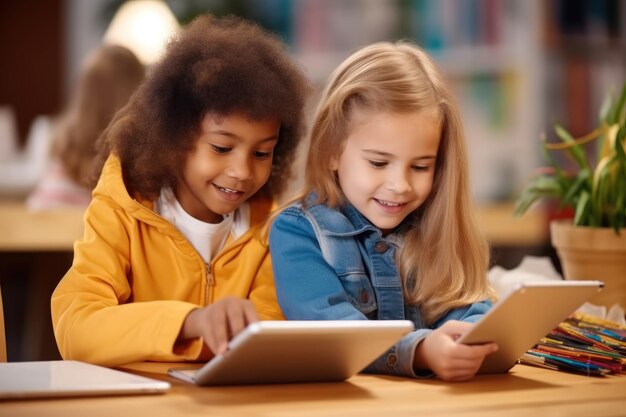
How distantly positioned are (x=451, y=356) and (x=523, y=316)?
0.10 metres

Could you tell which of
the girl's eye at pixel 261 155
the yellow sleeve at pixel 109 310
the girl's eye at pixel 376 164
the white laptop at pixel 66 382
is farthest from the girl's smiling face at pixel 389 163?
the white laptop at pixel 66 382

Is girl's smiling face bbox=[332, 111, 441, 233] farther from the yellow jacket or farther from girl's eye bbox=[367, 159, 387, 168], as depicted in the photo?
the yellow jacket

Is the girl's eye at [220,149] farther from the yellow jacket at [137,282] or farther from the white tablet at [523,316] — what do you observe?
the white tablet at [523,316]

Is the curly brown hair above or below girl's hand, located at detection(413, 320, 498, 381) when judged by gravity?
above

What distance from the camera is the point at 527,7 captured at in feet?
15.6

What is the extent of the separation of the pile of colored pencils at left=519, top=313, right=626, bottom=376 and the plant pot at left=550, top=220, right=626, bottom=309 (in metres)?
0.30

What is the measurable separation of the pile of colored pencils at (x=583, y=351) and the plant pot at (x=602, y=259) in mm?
301

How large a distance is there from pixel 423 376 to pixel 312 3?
13.3 ft

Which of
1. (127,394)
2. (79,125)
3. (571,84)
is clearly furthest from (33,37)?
(127,394)

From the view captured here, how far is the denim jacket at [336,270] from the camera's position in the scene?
1310mm

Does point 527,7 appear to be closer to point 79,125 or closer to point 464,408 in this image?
point 79,125

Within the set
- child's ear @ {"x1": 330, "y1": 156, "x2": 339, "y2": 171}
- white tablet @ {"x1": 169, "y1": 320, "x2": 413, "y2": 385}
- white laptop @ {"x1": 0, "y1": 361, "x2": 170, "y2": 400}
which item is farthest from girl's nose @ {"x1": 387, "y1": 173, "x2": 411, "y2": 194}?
white laptop @ {"x1": 0, "y1": 361, "x2": 170, "y2": 400}

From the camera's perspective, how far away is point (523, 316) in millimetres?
1134

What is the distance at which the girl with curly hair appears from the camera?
50.8 inches
